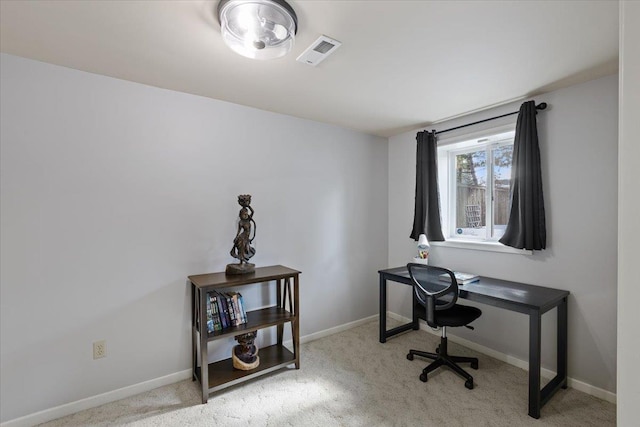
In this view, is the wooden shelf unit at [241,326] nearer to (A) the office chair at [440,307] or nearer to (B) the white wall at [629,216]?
(A) the office chair at [440,307]

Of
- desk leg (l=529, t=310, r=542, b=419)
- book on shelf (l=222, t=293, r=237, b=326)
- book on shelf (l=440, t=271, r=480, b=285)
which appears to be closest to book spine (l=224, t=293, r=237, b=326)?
book on shelf (l=222, t=293, r=237, b=326)

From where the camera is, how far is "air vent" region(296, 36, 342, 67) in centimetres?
165

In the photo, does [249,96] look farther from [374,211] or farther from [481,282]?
[481,282]

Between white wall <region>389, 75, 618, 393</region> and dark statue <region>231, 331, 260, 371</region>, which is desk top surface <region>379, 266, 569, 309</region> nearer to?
white wall <region>389, 75, 618, 393</region>

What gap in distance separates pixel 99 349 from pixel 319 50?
2509 mm

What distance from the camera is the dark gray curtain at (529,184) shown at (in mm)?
2355

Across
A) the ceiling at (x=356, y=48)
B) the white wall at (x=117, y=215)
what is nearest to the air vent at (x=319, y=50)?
the ceiling at (x=356, y=48)

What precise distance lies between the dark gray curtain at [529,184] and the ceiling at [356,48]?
24cm

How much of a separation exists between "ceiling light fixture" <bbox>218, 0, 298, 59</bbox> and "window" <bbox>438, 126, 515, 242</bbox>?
2203 millimetres

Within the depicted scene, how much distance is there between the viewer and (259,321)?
2373 millimetres

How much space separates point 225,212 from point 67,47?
145 centimetres

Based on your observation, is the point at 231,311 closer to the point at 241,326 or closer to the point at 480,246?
the point at 241,326

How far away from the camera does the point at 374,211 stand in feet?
11.9

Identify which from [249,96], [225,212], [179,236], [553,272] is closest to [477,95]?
[553,272]
